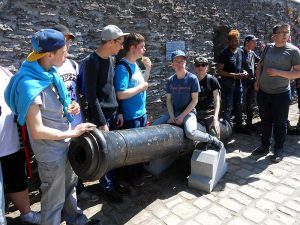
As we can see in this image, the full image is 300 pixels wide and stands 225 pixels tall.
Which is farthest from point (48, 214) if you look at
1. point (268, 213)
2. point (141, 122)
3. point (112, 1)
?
point (112, 1)

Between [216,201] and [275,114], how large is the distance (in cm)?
194

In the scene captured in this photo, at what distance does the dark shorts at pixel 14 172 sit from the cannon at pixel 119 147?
29.2 inches

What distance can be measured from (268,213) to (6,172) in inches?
115

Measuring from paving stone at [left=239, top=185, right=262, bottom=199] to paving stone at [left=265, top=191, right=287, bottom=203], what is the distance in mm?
122

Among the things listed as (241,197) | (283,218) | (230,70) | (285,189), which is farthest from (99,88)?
(230,70)

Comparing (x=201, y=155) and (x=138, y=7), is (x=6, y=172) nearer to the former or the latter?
(x=201, y=155)

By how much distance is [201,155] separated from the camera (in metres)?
4.18

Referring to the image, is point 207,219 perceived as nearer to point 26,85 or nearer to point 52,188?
point 52,188

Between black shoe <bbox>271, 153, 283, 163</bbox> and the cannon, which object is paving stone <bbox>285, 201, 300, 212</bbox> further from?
the cannon

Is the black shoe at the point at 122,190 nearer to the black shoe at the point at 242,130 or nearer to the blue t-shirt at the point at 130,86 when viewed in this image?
the blue t-shirt at the point at 130,86

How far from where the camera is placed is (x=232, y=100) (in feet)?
20.1

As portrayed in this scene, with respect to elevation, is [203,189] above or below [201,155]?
below

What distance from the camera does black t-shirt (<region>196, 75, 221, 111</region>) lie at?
4.66 meters

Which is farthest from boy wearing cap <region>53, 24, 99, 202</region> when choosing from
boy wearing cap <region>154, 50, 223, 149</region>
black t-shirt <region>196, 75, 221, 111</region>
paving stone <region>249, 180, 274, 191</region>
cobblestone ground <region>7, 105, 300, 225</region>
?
paving stone <region>249, 180, 274, 191</region>
